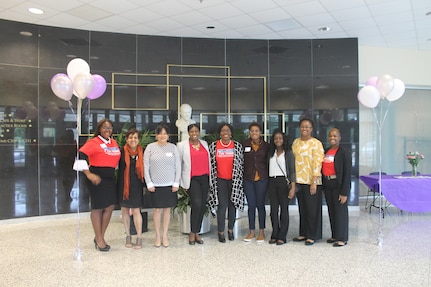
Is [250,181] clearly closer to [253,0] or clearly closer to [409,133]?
[253,0]

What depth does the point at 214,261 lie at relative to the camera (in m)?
4.09

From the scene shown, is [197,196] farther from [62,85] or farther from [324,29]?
[324,29]

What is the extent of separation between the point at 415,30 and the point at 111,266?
6.57m

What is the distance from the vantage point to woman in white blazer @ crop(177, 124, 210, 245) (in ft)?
15.5

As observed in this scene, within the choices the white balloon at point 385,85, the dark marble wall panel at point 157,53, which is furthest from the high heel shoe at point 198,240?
the dark marble wall panel at point 157,53

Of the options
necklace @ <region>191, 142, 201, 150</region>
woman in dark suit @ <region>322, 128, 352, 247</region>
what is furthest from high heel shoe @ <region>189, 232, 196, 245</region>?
woman in dark suit @ <region>322, 128, 352, 247</region>

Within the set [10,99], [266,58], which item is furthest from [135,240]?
[266,58]

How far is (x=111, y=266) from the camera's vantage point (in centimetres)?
395

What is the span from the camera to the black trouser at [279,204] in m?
4.73

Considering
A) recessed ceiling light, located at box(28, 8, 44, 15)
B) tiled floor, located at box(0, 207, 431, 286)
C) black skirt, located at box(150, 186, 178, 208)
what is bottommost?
tiled floor, located at box(0, 207, 431, 286)

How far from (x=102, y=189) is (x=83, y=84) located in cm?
129

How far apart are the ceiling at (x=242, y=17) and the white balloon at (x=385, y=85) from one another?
1248 millimetres

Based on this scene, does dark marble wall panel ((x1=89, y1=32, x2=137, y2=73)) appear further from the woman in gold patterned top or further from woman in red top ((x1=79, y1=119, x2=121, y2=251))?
the woman in gold patterned top

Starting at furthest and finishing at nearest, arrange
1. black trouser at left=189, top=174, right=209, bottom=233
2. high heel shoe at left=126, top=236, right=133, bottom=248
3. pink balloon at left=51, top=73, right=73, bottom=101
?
black trouser at left=189, top=174, right=209, bottom=233 → high heel shoe at left=126, top=236, right=133, bottom=248 → pink balloon at left=51, top=73, right=73, bottom=101
